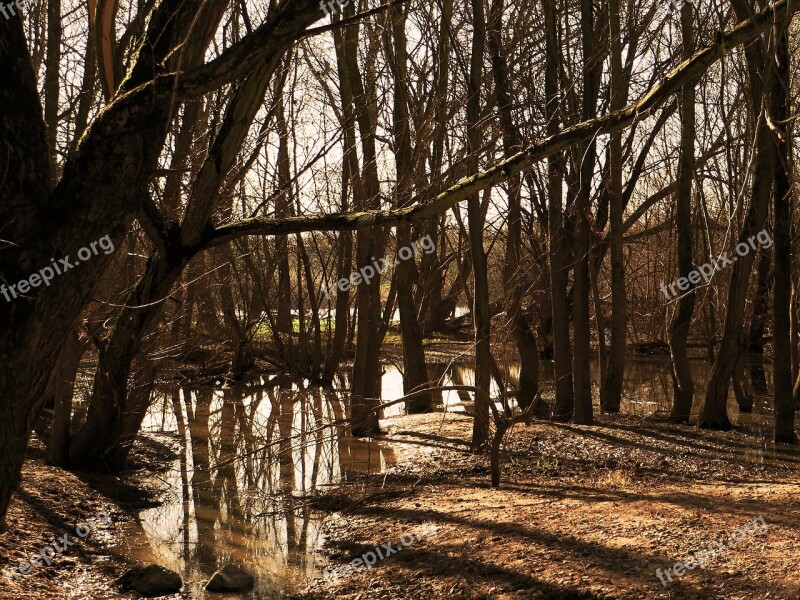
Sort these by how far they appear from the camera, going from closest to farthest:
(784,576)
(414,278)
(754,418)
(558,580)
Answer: (784,576)
(558,580)
(754,418)
(414,278)

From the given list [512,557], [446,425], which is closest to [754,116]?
[446,425]

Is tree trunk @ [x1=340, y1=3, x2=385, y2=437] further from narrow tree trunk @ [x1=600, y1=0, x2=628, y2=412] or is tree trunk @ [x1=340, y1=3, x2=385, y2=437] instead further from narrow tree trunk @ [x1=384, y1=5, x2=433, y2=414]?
narrow tree trunk @ [x1=600, y1=0, x2=628, y2=412]

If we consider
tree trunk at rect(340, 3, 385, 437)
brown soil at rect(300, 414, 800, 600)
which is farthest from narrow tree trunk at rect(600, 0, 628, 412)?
tree trunk at rect(340, 3, 385, 437)

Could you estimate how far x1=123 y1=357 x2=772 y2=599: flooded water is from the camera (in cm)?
675

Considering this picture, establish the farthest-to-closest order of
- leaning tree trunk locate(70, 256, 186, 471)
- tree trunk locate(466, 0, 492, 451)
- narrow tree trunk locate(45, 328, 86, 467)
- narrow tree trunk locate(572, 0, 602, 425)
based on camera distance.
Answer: narrow tree trunk locate(572, 0, 602, 425)
tree trunk locate(466, 0, 492, 451)
narrow tree trunk locate(45, 328, 86, 467)
leaning tree trunk locate(70, 256, 186, 471)

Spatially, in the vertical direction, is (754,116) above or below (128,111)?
above

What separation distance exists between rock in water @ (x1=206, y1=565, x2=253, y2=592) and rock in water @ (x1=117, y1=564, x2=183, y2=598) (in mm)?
254

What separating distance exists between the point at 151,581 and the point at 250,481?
11.4 feet

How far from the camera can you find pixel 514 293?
46.0ft

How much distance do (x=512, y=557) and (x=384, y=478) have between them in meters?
2.89

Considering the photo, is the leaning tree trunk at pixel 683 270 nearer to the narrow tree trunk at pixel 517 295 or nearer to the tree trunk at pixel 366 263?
the narrow tree trunk at pixel 517 295

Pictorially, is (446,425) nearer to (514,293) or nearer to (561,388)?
(561,388)

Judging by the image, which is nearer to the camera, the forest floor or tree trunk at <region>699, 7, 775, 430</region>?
the forest floor

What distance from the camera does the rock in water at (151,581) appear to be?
595 centimetres
